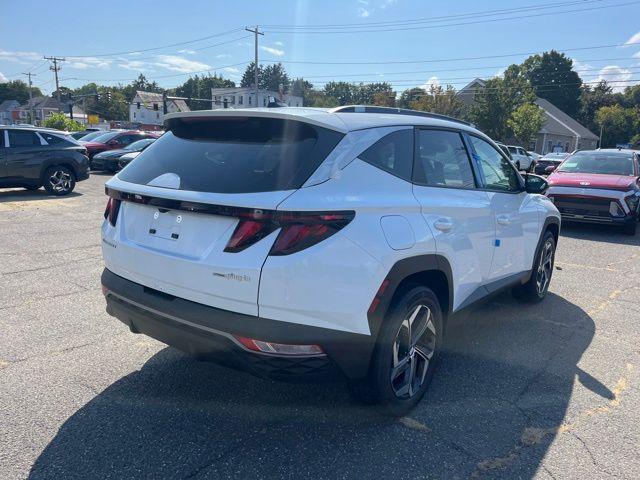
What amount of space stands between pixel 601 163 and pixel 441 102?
3718cm

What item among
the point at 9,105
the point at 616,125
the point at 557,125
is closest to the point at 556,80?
the point at 616,125

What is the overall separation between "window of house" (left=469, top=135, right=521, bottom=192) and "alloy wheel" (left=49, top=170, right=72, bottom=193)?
11079mm

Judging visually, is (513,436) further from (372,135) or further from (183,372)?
(183,372)

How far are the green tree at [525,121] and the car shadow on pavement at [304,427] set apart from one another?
1621 inches

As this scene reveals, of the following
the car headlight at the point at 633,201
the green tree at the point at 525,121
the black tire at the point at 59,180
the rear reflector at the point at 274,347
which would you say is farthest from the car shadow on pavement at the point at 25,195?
the green tree at the point at 525,121

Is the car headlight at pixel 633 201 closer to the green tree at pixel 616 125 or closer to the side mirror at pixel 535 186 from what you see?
the side mirror at pixel 535 186

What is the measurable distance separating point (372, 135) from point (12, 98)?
148597 millimetres

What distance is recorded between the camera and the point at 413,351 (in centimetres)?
307

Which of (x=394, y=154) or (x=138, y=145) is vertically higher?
(x=394, y=154)

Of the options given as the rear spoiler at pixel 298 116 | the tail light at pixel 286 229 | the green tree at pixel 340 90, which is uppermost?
the green tree at pixel 340 90

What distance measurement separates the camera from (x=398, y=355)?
2934mm

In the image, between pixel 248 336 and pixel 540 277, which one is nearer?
pixel 248 336

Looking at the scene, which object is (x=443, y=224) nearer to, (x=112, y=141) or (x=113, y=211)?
(x=113, y=211)

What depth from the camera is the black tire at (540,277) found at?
199 inches
